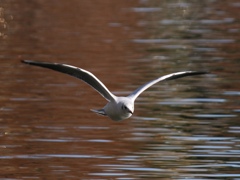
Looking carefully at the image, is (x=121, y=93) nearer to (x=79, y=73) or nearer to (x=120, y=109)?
(x=120, y=109)

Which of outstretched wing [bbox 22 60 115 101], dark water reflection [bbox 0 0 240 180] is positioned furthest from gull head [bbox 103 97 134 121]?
dark water reflection [bbox 0 0 240 180]

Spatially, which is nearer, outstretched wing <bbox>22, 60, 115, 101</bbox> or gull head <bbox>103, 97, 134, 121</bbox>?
outstretched wing <bbox>22, 60, 115, 101</bbox>

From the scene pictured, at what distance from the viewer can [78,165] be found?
49.3 feet

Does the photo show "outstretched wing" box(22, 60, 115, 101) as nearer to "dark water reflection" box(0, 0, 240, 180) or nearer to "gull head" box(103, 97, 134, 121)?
"gull head" box(103, 97, 134, 121)

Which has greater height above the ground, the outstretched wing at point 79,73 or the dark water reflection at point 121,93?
the outstretched wing at point 79,73

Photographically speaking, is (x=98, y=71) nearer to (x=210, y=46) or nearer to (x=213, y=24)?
(x=210, y=46)

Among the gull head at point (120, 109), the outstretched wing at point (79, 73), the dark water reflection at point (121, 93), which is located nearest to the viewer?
the outstretched wing at point (79, 73)

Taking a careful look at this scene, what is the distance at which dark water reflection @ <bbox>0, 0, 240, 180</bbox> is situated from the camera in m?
A: 15.2

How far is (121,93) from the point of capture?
2144 centimetres

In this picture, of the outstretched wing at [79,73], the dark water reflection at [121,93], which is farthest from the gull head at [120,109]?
the dark water reflection at [121,93]

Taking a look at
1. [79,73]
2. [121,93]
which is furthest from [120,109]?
[121,93]

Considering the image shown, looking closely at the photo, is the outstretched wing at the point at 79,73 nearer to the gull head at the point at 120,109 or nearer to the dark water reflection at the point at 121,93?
the gull head at the point at 120,109

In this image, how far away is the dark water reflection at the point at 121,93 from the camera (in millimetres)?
15180

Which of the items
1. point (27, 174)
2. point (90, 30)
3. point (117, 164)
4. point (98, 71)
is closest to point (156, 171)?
point (117, 164)
